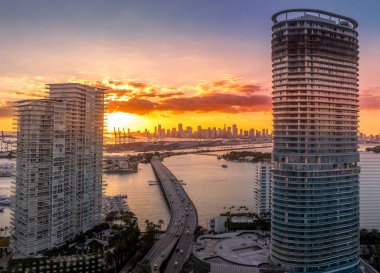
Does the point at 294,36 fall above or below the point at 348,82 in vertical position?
above

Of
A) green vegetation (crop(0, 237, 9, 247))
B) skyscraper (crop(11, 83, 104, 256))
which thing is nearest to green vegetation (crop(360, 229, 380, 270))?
skyscraper (crop(11, 83, 104, 256))

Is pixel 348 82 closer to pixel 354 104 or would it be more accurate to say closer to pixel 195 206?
pixel 354 104

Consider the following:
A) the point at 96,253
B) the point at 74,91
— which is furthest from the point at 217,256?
the point at 74,91

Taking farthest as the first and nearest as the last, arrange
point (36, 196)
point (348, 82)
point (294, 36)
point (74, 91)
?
1. point (74, 91)
2. point (36, 196)
3. point (348, 82)
4. point (294, 36)

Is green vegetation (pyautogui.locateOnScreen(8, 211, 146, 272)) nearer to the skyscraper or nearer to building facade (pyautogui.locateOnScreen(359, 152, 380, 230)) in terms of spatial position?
the skyscraper

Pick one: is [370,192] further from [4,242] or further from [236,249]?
[4,242]
